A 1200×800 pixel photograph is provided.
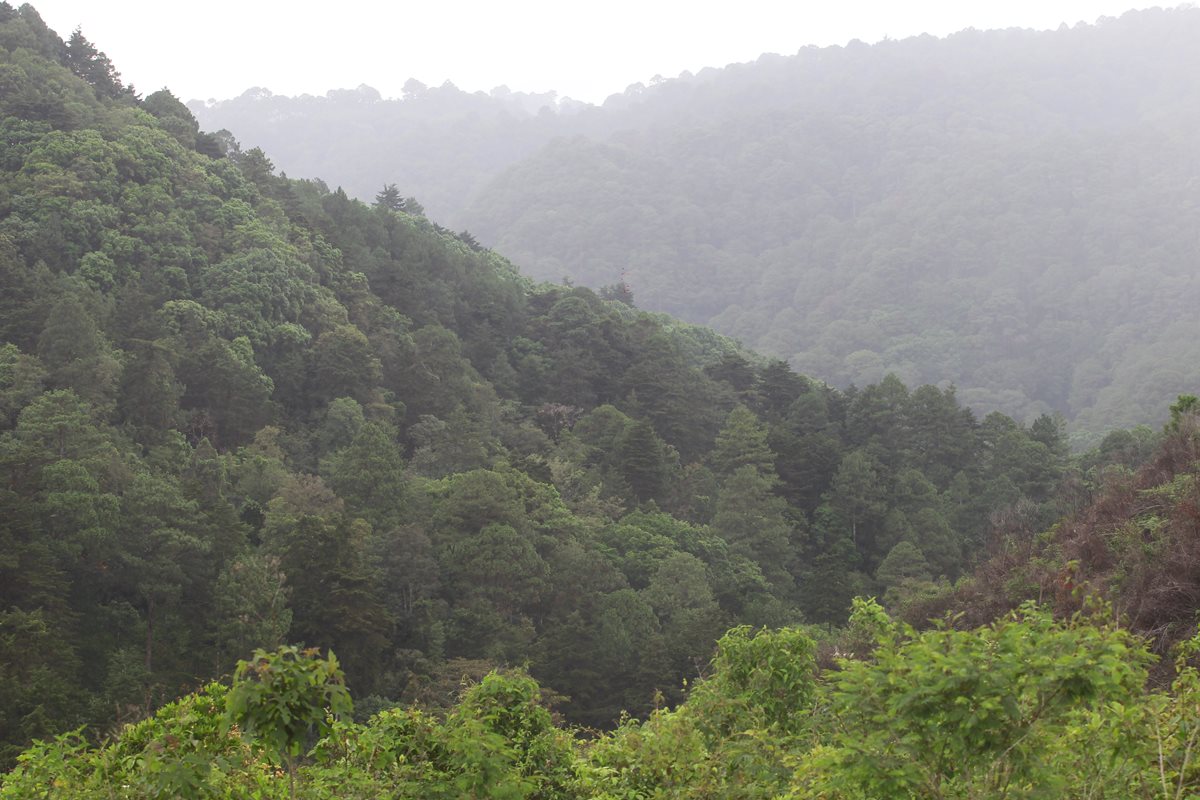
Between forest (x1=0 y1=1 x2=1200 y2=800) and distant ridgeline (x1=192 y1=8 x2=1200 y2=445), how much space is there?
40.9m

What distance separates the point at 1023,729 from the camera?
222 inches

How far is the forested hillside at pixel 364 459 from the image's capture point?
80.9ft

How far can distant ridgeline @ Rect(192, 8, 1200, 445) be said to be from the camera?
100m

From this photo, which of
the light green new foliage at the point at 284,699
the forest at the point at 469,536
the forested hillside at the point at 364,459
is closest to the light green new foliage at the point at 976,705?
the forest at the point at 469,536

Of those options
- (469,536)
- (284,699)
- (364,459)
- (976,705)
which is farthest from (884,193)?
(284,699)

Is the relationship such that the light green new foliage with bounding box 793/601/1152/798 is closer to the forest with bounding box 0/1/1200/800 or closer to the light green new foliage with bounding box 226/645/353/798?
the forest with bounding box 0/1/1200/800

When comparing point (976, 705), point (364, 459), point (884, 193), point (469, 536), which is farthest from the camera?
point (884, 193)

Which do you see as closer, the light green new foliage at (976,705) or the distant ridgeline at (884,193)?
the light green new foliage at (976,705)

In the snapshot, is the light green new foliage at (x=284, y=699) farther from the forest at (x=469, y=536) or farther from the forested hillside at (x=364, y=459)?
the forested hillside at (x=364, y=459)

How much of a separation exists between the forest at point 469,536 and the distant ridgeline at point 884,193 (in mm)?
40888

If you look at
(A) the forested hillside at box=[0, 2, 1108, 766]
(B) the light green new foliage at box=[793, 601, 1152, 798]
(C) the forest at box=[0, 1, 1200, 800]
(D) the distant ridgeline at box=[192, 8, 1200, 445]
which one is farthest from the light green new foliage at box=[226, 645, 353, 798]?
(D) the distant ridgeline at box=[192, 8, 1200, 445]

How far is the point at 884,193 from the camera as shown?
469 ft

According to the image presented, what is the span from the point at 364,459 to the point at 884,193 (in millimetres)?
122881

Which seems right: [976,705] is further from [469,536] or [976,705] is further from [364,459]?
[364,459]
